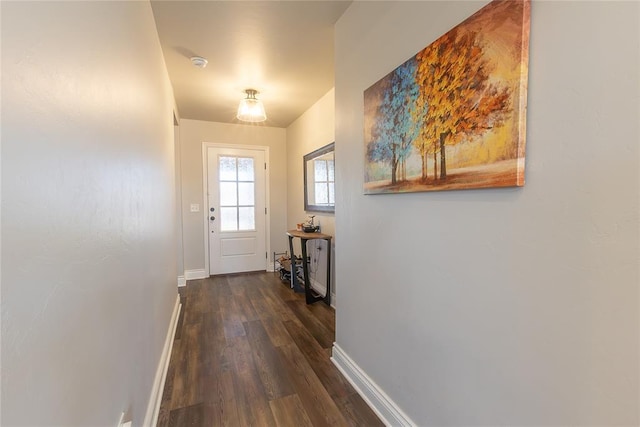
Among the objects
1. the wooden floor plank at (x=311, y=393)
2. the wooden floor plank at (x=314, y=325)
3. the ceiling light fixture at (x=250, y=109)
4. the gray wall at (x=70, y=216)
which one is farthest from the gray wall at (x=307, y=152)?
the gray wall at (x=70, y=216)

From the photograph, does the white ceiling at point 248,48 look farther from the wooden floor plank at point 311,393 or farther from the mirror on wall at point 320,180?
the wooden floor plank at point 311,393

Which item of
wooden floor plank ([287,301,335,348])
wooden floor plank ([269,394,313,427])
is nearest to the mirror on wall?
wooden floor plank ([287,301,335,348])

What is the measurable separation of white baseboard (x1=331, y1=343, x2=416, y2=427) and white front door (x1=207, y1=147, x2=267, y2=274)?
2.77 meters

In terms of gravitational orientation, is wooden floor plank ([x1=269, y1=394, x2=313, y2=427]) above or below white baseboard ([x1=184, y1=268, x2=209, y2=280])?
below

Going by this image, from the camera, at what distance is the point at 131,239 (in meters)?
1.21

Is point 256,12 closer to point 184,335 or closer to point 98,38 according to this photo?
point 98,38

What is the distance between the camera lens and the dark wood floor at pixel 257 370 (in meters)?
1.61

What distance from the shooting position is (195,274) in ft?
14.0

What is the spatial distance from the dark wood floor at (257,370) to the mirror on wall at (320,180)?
3.93 feet

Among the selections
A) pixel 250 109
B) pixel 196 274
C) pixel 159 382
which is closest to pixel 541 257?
pixel 159 382

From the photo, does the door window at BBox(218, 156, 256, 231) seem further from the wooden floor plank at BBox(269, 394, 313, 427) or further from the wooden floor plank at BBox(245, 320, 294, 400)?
the wooden floor plank at BBox(269, 394, 313, 427)

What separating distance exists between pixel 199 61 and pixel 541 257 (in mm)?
2680

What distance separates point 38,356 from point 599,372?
1.29 metres

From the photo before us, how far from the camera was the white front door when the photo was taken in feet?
14.2
